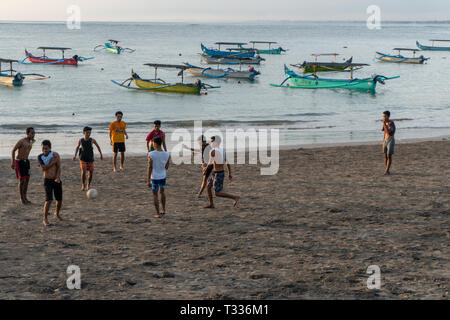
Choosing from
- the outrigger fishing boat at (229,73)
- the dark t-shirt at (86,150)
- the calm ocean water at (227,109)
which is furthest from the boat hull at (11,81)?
the dark t-shirt at (86,150)

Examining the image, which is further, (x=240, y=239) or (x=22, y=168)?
(x=22, y=168)

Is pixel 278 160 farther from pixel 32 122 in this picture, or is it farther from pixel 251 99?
pixel 251 99

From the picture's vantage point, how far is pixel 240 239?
941cm

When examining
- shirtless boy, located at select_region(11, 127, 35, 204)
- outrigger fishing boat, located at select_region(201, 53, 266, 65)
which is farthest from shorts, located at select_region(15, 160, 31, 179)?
outrigger fishing boat, located at select_region(201, 53, 266, 65)

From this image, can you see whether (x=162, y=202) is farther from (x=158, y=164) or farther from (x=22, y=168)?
(x=22, y=168)

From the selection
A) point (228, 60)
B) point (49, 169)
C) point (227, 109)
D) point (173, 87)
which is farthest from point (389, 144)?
point (228, 60)

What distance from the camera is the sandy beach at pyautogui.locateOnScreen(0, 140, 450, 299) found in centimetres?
738

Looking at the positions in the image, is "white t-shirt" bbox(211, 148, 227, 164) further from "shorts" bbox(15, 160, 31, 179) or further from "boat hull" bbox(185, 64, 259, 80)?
"boat hull" bbox(185, 64, 259, 80)

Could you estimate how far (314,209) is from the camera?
1138 centimetres

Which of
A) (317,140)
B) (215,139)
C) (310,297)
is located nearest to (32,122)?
(317,140)

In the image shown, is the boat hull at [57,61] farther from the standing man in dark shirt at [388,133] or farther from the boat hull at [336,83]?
the standing man in dark shirt at [388,133]

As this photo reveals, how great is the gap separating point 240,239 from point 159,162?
7.06 feet

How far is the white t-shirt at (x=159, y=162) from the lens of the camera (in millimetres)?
10008
